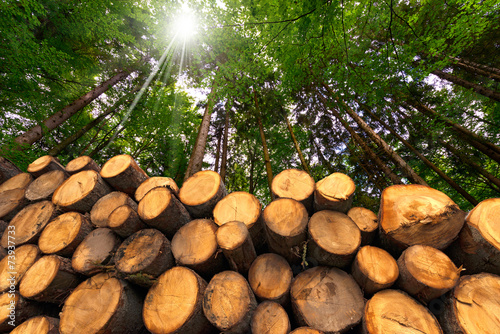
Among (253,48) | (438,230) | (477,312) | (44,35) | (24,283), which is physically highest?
(44,35)

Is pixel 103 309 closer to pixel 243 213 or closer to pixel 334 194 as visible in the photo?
pixel 243 213

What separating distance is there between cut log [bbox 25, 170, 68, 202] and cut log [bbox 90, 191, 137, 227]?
0.81 meters

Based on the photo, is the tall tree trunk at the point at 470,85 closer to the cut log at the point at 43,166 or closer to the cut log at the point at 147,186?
the cut log at the point at 147,186

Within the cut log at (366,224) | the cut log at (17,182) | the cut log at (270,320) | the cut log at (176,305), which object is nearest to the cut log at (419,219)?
the cut log at (366,224)

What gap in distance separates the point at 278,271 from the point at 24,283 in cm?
231

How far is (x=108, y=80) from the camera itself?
736 cm

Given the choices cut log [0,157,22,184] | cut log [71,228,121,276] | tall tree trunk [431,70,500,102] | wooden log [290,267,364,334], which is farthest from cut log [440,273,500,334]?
tall tree trunk [431,70,500,102]

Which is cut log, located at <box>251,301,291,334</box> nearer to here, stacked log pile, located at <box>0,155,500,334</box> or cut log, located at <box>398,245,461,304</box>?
stacked log pile, located at <box>0,155,500,334</box>

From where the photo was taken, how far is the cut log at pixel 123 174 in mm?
2021

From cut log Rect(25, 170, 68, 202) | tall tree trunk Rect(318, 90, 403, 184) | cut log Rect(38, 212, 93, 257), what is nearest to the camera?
cut log Rect(38, 212, 93, 257)

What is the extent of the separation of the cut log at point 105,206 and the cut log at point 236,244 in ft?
3.64

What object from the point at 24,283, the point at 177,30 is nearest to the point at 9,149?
the point at 24,283

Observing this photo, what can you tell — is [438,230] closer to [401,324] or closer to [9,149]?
[401,324]

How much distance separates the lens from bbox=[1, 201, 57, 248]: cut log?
189 cm
